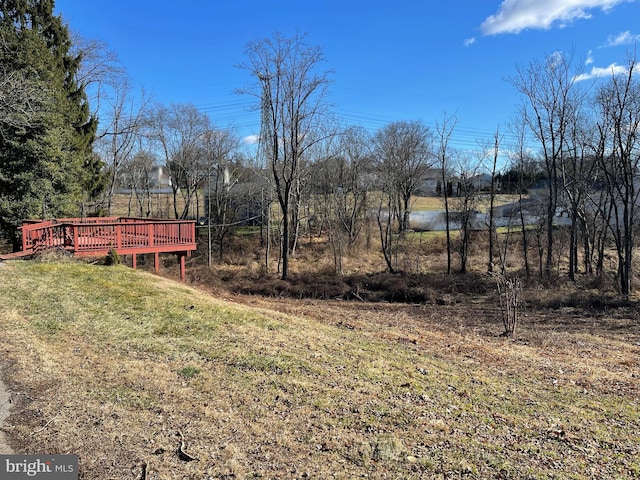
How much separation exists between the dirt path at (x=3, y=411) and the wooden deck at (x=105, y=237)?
30.1 ft

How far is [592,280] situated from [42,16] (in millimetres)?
27394

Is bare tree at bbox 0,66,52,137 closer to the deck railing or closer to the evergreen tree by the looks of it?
the evergreen tree

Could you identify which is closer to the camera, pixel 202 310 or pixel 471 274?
pixel 202 310

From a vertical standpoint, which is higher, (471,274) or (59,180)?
(59,180)

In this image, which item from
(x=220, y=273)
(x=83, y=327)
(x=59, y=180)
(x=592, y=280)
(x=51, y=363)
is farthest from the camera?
(x=220, y=273)

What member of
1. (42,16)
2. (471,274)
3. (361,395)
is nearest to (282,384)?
(361,395)

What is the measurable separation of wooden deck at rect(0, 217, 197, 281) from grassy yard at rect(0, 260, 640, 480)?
4.46 meters

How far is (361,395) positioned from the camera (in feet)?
15.3

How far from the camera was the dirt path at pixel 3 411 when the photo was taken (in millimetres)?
3184

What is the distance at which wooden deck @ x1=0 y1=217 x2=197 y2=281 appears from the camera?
12.4 m

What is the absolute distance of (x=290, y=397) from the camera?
4.46 metres

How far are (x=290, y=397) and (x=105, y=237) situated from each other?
11.5m

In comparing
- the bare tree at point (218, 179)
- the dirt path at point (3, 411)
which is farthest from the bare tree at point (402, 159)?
the dirt path at point (3, 411)

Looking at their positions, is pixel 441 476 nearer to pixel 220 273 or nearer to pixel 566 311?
pixel 566 311
